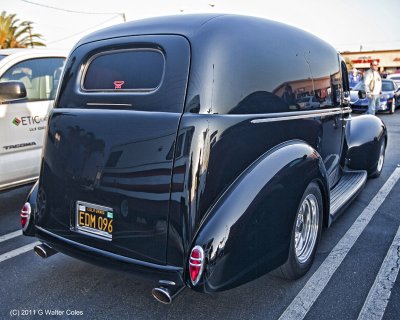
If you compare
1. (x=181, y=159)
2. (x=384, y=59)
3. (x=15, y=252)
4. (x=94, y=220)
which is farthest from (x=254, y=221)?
(x=384, y=59)

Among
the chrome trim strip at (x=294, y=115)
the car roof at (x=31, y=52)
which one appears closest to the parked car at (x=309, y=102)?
the chrome trim strip at (x=294, y=115)

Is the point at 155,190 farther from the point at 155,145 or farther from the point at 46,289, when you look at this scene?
the point at 46,289

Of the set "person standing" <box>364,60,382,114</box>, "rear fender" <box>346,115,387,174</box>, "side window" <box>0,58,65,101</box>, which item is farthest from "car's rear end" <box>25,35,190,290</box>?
"person standing" <box>364,60,382,114</box>

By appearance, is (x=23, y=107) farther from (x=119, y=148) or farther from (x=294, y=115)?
(x=294, y=115)

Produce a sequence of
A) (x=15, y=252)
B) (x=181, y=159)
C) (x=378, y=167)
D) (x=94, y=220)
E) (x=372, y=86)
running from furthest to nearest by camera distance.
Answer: (x=372, y=86) → (x=378, y=167) → (x=15, y=252) → (x=94, y=220) → (x=181, y=159)

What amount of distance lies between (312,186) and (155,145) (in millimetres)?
1367

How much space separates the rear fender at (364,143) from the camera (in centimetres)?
485

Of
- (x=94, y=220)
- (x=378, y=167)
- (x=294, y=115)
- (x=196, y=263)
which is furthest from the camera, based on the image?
→ (x=378, y=167)

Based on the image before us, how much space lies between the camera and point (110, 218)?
2385 millimetres

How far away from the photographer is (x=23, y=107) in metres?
4.37

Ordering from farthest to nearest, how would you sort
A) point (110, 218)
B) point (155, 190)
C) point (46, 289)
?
1. point (46, 289)
2. point (110, 218)
3. point (155, 190)

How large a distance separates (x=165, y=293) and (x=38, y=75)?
12.1ft

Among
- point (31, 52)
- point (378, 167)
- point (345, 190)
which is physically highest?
point (31, 52)

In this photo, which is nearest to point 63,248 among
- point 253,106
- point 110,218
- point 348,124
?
point 110,218
